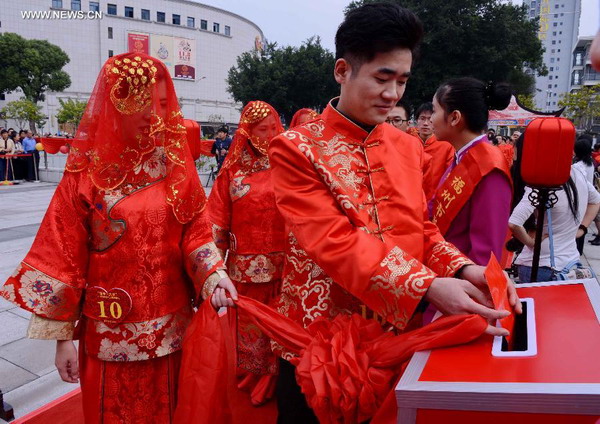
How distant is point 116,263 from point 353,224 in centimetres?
87

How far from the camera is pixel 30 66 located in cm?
3142

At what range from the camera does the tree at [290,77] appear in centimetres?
2680

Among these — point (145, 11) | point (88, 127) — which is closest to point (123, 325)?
point (88, 127)

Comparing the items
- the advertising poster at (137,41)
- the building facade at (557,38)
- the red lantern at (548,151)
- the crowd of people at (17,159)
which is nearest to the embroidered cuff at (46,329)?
the red lantern at (548,151)

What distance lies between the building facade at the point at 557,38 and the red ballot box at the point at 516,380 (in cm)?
7326

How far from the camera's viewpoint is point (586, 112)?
20922 mm

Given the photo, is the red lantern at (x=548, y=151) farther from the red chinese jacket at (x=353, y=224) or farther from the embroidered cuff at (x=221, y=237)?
the embroidered cuff at (x=221, y=237)

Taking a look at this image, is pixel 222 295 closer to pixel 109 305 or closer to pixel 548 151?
pixel 109 305

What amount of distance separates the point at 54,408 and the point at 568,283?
2.44 m

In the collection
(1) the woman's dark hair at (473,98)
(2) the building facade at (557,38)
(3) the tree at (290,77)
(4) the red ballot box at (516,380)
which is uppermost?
(2) the building facade at (557,38)

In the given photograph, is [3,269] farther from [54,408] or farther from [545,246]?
[545,246]

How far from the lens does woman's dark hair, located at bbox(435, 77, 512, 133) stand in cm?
220

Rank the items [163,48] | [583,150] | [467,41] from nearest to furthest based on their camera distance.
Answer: [583,150] → [467,41] → [163,48]

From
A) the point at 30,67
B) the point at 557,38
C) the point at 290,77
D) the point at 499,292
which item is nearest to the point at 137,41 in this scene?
the point at 30,67
